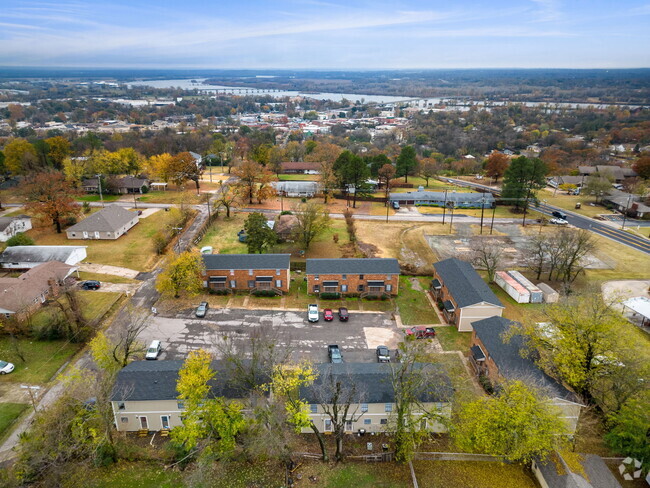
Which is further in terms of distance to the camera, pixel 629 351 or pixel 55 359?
pixel 55 359

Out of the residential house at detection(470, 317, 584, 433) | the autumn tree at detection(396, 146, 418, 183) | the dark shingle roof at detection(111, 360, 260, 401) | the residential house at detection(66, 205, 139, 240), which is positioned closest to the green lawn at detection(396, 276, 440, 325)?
the residential house at detection(470, 317, 584, 433)

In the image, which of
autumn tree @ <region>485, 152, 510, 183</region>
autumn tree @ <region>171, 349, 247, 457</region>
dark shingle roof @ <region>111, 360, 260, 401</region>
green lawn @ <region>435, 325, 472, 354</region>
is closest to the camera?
autumn tree @ <region>171, 349, 247, 457</region>

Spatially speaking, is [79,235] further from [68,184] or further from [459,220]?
[459,220]

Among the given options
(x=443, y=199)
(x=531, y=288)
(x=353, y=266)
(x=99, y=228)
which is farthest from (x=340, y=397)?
(x=443, y=199)

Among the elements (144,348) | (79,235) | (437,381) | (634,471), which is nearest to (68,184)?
(79,235)

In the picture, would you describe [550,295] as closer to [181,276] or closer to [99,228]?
[181,276]

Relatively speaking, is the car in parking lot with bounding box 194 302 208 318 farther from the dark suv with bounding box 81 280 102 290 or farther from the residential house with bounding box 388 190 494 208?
the residential house with bounding box 388 190 494 208

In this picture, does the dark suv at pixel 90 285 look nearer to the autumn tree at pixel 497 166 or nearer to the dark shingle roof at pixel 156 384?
the dark shingle roof at pixel 156 384
